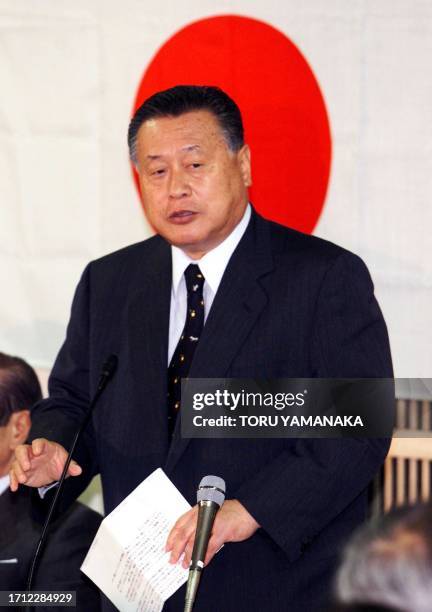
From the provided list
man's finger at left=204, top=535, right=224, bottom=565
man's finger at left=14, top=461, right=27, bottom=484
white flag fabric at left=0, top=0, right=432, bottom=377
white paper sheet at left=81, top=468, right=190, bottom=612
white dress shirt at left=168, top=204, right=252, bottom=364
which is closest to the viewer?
man's finger at left=204, top=535, right=224, bottom=565

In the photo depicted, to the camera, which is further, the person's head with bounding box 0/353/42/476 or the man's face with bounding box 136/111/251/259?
the person's head with bounding box 0/353/42/476

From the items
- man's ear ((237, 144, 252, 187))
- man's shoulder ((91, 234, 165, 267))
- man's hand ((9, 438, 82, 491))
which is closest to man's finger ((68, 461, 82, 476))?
man's hand ((9, 438, 82, 491))

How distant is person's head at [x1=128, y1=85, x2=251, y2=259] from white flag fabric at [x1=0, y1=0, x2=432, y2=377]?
0.60 metres

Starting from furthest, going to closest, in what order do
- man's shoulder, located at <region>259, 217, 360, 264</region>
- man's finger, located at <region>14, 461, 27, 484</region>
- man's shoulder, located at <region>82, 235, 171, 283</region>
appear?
man's shoulder, located at <region>82, 235, 171, 283</region> < man's shoulder, located at <region>259, 217, 360, 264</region> < man's finger, located at <region>14, 461, 27, 484</region>

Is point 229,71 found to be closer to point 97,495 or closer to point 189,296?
point 189,296

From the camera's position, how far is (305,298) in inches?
85.0

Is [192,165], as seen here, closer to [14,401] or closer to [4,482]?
[14,401]

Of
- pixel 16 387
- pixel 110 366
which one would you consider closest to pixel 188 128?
pixel 110 366

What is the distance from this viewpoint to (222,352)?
2.17m

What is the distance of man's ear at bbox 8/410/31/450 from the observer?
3053 millimetres

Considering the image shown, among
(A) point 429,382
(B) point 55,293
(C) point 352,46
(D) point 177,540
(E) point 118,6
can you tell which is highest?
(E) point 118,6

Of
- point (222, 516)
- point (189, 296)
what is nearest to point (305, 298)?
point (189, 296)

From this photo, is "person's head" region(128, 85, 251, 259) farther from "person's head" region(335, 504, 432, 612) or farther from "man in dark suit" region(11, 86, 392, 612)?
"person's head" region(335, 504, 432, 612)

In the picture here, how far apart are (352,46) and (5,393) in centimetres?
146
